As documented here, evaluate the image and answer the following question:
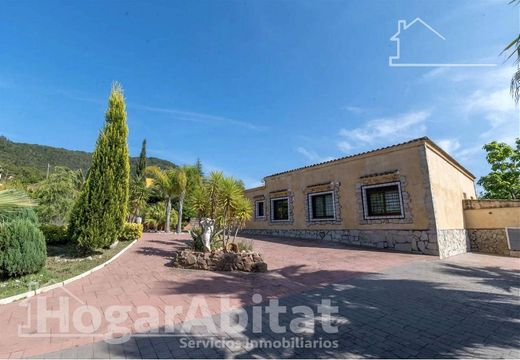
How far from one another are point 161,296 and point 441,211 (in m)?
11.9

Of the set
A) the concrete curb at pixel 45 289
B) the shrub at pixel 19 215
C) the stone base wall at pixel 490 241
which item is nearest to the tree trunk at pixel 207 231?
the concrete curb at pixel 45 289

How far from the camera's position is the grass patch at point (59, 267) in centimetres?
641

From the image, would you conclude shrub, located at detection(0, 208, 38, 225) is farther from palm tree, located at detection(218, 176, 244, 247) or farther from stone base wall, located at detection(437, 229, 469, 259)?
stone base wall, located at detection(437, 229, 469, 259)

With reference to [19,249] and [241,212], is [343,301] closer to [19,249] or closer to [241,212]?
[241,212]

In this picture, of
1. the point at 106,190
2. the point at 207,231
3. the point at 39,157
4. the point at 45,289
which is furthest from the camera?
the point at 39,157

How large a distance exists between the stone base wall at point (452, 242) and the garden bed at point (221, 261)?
25.9 ft

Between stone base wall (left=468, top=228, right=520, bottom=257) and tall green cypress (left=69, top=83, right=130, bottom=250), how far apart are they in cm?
1735

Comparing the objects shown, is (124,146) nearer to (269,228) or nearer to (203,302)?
(203,302)

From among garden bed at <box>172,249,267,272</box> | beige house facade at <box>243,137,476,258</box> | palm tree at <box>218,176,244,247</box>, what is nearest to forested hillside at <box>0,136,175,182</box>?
beige house facade at <box>243,137,476,258</box>

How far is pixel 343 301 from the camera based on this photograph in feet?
17.6

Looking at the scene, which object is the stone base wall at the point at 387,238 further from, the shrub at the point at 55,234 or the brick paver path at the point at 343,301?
the shrub at the point at 55,234

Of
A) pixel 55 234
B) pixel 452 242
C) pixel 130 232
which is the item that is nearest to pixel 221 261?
pixel 130 232

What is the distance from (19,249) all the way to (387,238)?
13336 mm

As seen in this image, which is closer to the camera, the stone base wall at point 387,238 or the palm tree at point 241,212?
the palm tree at point 241,212
